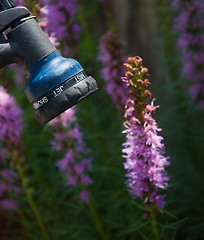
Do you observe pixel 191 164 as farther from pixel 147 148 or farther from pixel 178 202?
pixel 147 148

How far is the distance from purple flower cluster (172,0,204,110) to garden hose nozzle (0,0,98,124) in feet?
5.63

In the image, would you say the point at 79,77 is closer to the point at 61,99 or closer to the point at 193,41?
the point at 61,99

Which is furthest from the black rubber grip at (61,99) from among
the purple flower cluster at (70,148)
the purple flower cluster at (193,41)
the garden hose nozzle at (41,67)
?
the purple flower cluster at (193,41)

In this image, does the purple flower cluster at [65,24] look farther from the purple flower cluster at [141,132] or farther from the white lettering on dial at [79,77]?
the white lettering on dial at [79,77]

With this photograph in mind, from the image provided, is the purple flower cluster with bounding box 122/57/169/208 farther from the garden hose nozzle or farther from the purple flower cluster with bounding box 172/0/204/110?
the purple flower cluster with bounding box 172/0/204/110

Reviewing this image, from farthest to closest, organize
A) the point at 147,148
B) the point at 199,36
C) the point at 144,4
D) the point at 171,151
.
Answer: the point at 144,4 < the point at 171,151 < the point at 199,36 < the point at 147,148

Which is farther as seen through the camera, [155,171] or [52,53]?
[155,171]

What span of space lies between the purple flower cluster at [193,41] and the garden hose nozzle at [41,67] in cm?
172

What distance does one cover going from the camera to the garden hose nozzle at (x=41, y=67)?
139 centimetres

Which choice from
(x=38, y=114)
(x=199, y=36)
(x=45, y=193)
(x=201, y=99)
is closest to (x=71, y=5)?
(x=199, y=36)

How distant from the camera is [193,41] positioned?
296cm

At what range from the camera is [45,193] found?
130 inches

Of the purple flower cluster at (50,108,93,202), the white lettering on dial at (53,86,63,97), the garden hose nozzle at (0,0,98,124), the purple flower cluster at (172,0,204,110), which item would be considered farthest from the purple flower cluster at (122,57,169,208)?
the purple flower cluster at (172,0,204,110)

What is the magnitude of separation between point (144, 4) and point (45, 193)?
297 centimetres
